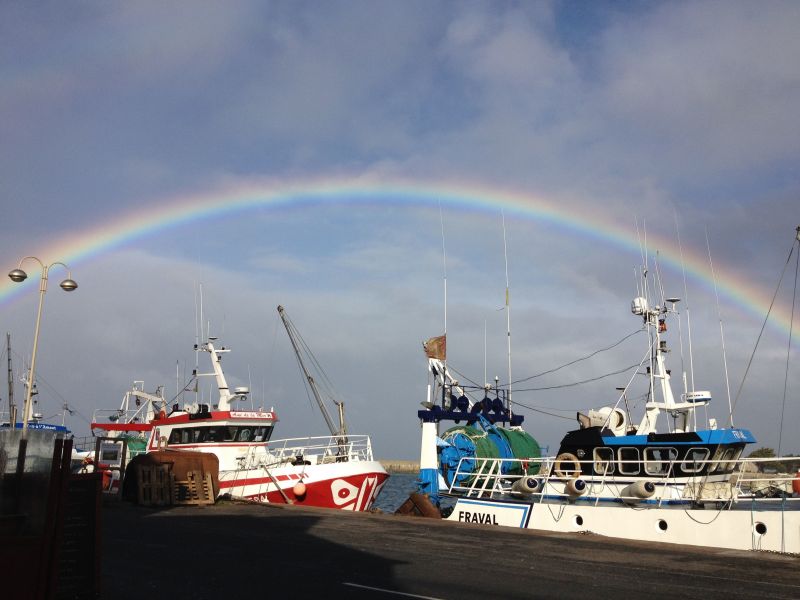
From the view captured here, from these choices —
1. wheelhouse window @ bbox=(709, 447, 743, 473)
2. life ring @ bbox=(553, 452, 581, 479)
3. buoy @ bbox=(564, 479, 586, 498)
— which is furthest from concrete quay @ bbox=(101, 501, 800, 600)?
wheelhouse window @ bbox=(709, 447, 743, 473)

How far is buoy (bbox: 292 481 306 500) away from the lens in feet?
97.0

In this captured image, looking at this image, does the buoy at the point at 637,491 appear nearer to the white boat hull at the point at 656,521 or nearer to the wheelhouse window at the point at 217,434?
the white boat hull at the point at 656,521

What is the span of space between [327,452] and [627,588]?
2123 cm

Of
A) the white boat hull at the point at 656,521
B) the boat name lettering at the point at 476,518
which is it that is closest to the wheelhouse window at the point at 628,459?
the white boat hull at the point at 656,521

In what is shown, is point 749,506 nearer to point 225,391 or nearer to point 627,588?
point 627,588

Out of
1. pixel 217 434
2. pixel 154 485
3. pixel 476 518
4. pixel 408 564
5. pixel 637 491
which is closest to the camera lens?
pixel 408 564

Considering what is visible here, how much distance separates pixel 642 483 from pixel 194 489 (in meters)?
15.7

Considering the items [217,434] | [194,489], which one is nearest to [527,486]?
[194,489]

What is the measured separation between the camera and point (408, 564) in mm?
13523

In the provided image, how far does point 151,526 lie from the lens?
65.7 ft

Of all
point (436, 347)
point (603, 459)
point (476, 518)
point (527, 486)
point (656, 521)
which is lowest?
point (476, 518)

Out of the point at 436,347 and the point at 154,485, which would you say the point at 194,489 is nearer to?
the point at 154,485

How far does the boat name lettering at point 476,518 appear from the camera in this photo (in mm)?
23234

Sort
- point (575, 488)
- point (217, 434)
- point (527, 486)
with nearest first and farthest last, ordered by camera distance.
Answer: point (575, 488)
point (527, 486)
point (217, 434)
